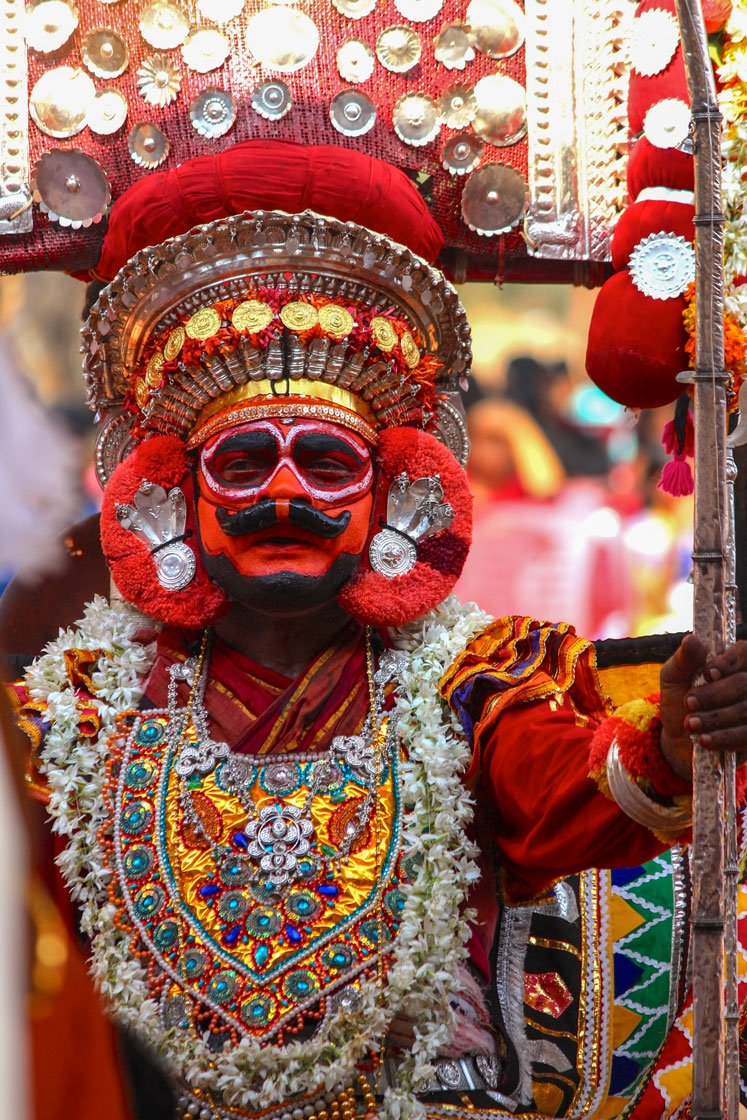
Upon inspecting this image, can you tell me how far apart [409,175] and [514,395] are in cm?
567

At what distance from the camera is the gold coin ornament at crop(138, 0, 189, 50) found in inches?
179

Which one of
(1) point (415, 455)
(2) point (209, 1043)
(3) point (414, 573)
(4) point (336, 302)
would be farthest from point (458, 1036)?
(4) point (336, 302)

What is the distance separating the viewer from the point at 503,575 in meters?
9.42

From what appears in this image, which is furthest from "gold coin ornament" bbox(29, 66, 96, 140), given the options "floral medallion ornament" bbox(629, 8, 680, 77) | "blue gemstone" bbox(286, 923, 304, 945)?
"blue gemstone" bbox(286, 923, 304, 945)

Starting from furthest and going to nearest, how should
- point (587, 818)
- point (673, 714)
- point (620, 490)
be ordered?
point (620, 490) < point (587, 818) < point (673, 714)

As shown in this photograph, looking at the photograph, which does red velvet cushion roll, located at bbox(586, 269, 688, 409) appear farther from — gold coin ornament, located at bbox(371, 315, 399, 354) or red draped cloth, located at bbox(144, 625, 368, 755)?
red draped cloth, located at bbox(144, 625, 368, 755)

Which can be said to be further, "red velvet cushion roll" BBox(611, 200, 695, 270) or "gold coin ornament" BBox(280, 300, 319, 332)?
"gold coin ornament" BBox(280, 300, 319, 332)

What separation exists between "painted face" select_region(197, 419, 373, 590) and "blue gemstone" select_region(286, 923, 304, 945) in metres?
0.87

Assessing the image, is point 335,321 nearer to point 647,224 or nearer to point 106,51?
point 647,224

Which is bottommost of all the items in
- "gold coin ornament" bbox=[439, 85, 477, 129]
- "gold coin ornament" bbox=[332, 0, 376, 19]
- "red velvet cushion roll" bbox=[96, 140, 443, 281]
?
"red velvet cushion roll" bbox=[96, 140, 443, 281]

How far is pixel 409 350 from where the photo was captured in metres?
4.38

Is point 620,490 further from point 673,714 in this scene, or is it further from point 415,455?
point 673,714

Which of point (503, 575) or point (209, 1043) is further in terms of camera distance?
point (503, 575)

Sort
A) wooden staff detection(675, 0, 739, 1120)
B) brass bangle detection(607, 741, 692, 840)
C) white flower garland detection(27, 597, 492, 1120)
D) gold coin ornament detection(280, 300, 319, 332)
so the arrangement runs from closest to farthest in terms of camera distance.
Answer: wooden staff detection(675, 0, 739, 1120), brass bangle detection(607, 741, 692, 840), white flower garland detection(27, 597, 492, 1120), gold coin ornament detection(280, 300, 319, 332)
